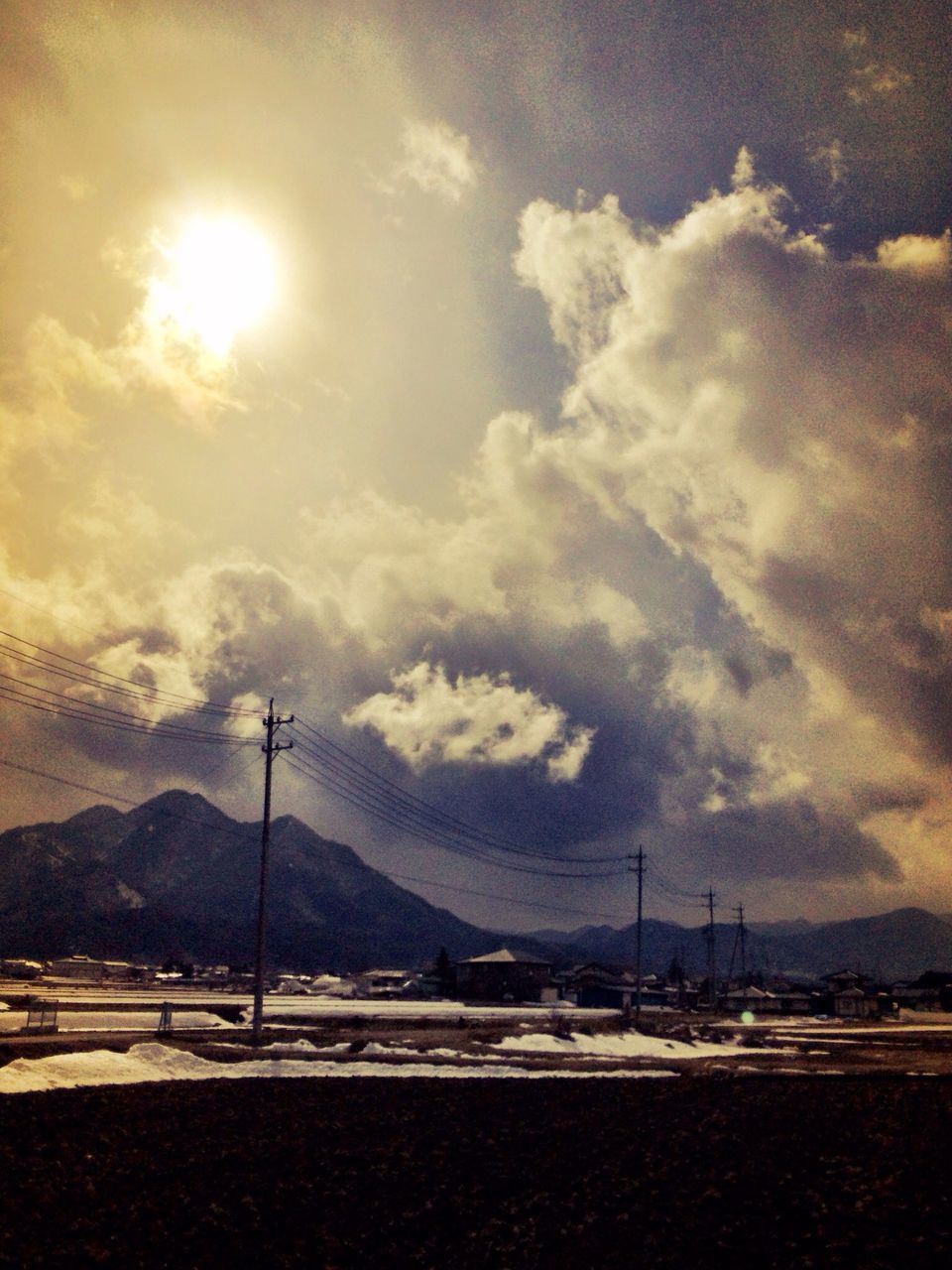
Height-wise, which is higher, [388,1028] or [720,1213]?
[720,1213]

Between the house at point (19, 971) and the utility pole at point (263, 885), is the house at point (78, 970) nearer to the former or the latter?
the house at point (19, 971)

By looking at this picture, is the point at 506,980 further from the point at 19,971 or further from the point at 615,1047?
the point at 615,1047

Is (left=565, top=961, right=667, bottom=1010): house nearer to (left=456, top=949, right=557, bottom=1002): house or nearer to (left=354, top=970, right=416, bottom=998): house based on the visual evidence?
(left=456, top=949, right=557, bottom=1002): house

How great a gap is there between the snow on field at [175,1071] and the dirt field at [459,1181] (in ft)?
8.56

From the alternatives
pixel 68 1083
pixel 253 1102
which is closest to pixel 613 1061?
pixel 253 1102

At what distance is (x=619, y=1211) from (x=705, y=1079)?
66.9 ft

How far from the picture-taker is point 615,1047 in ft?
192

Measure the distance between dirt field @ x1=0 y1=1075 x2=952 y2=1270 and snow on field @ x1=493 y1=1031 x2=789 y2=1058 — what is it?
23962 mm

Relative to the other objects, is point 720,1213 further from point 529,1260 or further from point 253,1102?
point 253,1102

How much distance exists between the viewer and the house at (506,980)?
136125 millimetres

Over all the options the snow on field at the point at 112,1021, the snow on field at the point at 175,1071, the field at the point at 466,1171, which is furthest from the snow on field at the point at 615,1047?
the snow on field at the point at 112,1021

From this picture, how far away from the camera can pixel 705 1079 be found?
126 ft

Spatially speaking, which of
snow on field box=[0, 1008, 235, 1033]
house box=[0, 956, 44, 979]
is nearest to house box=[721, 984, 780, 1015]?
snow on field box=[0, 1008, 235, 1033]

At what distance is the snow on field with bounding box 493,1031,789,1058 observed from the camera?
54.6 m
